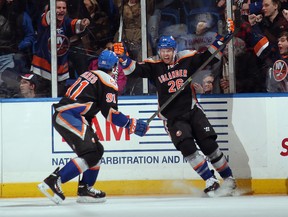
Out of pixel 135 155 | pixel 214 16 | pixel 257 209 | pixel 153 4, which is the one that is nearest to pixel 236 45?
pixel 214 16

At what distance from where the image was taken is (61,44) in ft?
24.1

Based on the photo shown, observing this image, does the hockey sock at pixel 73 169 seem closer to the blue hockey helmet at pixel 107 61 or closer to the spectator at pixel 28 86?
the blue hockey helmet at pixel 107 61

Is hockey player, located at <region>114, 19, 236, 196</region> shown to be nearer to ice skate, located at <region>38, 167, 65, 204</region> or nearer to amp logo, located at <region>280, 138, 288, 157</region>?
amp logo, located at <region>280, 138, 288, 157</region>

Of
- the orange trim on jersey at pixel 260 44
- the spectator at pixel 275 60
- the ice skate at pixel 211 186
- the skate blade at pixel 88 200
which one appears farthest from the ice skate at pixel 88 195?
the orange trim on jersey at pixel 260 44

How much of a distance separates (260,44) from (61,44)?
1733 mm

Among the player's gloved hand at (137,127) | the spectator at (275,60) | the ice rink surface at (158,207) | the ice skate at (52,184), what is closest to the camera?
the ice rink surface at (158,207)

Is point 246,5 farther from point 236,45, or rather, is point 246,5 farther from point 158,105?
point 158,105

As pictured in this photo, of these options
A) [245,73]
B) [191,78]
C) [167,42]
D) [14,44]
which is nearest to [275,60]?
[245,73]

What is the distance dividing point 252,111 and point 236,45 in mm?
596

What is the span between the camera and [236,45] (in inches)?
284

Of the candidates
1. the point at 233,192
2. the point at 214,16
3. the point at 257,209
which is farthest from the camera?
the point at 214,16

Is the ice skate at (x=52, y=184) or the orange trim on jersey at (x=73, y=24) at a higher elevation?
the orange trim on jersey at (x=73, y=24)

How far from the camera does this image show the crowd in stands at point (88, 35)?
730cm

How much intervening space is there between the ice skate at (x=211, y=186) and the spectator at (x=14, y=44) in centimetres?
190
